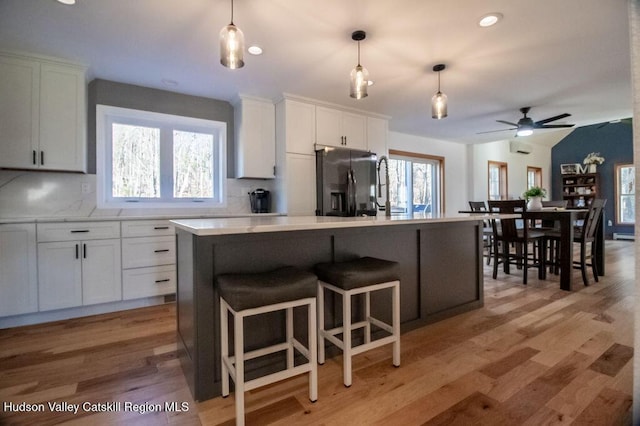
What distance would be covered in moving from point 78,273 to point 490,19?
400 cm

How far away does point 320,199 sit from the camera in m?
3.96

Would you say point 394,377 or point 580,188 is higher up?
point 580,188

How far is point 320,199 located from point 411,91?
1730 mm

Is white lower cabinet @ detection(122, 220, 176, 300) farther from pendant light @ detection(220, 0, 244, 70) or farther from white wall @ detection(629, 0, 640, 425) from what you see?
white wall @ detection(629, 0, 640, 425)

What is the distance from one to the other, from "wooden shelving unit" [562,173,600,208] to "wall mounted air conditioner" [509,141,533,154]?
75.6 inches

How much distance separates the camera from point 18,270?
2516mm

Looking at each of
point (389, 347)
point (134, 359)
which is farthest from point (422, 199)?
point (134, 359)

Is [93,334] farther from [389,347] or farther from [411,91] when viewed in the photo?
[411,91]

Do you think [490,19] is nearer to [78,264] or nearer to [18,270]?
[78,264]

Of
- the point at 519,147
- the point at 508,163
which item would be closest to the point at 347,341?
the point at 508,163

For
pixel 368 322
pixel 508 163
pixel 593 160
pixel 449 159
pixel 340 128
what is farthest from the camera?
pixel 593 160

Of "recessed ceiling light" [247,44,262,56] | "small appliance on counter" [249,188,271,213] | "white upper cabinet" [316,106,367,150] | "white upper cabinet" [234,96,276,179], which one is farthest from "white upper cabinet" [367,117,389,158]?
"recessed ceiling light" [247,44,262,56]

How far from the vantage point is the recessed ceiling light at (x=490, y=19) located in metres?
2.22

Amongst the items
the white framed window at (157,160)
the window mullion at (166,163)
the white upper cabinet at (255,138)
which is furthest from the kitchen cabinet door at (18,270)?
the white upper cabinet at (255,138)
